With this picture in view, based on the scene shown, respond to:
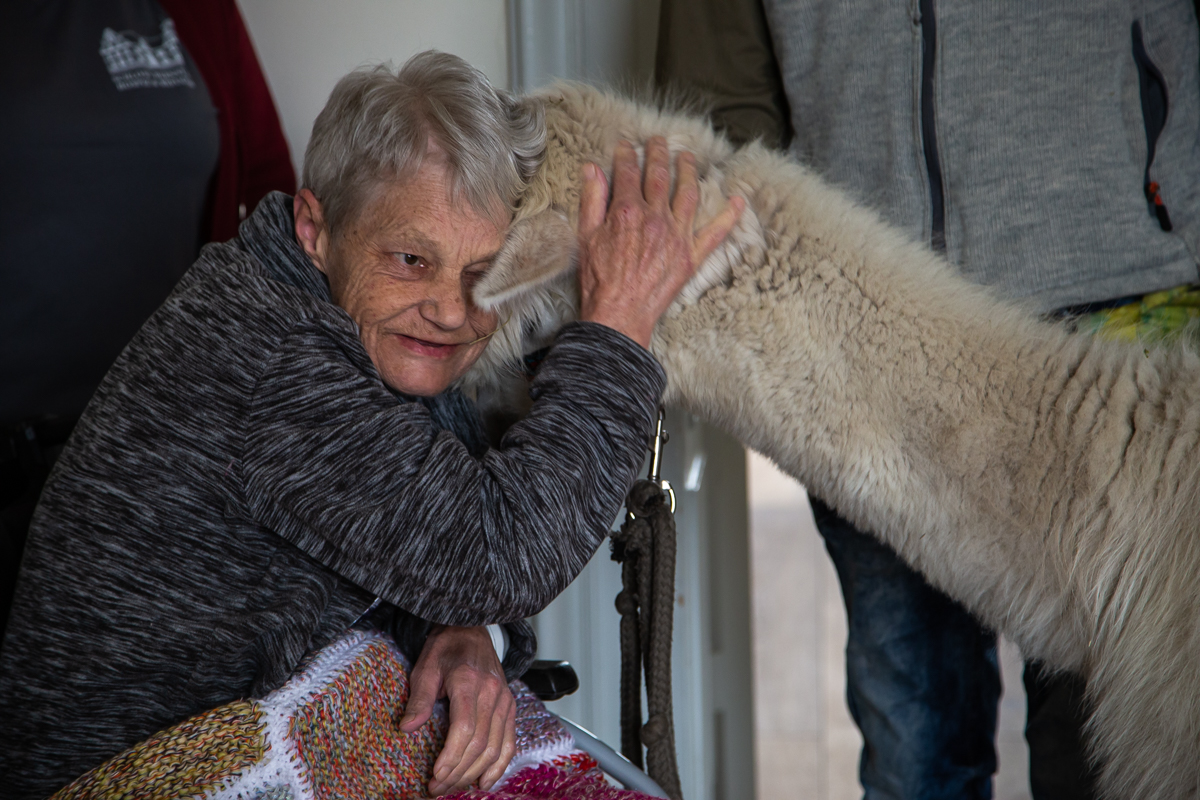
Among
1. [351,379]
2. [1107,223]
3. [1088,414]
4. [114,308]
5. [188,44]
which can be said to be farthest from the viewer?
[188,44]

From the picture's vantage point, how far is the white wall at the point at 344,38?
1789 millimetres

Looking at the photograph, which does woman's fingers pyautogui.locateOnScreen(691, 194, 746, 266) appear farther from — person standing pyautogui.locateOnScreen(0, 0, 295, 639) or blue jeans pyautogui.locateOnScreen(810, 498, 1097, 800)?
person standing pyautogui.locateOnScreen(0, 0, 295, 639)

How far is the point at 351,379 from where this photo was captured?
0.95m

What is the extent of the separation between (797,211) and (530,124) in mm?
357

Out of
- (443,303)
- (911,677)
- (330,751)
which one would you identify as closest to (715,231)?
(443,303)

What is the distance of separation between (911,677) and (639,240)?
874mm

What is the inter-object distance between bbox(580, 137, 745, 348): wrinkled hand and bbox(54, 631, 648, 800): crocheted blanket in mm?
473

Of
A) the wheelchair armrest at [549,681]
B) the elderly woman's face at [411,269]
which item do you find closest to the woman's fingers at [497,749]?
the wheelchair armrest at [549,681]

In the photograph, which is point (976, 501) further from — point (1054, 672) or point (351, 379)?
point (351, 379)

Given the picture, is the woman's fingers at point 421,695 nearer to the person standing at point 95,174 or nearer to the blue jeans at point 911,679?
the blue jeans at point 911,679

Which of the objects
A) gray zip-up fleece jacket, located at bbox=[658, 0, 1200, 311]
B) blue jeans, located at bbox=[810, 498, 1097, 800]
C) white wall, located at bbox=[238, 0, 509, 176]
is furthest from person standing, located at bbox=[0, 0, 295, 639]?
blue jeans, located at bbox=[810, 498, 1097, 800]

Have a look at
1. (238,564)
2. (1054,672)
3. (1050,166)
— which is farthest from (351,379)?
(1050,166)

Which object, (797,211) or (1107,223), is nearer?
(797,211)

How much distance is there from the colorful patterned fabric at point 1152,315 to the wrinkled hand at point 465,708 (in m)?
0.96
